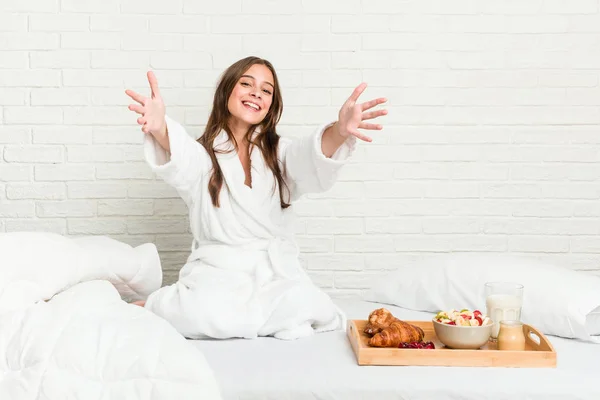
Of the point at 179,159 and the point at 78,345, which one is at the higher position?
the point at 179,159

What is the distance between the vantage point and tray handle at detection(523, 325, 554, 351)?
1.86 metres

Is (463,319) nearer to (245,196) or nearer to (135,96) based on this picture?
(245,196)

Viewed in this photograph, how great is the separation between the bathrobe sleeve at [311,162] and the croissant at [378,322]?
0.50m

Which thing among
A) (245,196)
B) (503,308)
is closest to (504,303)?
(503,308)

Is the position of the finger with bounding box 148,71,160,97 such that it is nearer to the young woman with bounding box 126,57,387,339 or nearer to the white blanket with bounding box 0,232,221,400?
the young woman with bounding box 126,57,387,339

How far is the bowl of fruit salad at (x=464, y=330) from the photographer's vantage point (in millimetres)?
1858

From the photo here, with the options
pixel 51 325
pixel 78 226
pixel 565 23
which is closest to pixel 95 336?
pixel 51 325

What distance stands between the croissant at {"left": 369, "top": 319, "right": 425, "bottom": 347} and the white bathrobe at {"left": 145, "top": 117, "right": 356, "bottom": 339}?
0.89ft

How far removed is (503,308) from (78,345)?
3.58ft

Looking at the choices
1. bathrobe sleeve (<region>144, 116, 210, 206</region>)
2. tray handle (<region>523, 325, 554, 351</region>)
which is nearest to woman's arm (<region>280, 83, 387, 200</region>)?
bathrobe sleeve (<region>144, 116, 210, 206</region>)

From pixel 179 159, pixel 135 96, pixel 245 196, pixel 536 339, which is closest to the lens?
pixel 536 339

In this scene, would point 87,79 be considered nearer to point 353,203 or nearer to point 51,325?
point 353,203

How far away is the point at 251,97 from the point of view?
2445 mm

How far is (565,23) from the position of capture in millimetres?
2873
